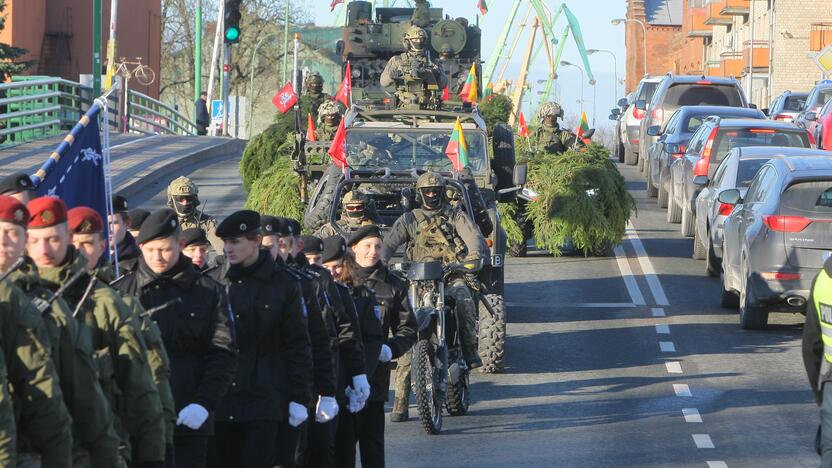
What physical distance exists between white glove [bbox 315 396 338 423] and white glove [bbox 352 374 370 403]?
25.2 inches

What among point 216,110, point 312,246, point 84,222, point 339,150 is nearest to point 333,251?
point 312,246

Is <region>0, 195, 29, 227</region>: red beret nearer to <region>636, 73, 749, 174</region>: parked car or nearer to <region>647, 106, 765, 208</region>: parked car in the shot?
<region>647, 106, 765, 208</region>: parked car

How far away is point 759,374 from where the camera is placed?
14.1 meters

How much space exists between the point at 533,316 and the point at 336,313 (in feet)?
29.7

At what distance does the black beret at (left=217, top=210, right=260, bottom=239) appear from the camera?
25.3 feet

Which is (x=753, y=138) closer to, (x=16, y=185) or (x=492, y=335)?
(x=492, y=335)

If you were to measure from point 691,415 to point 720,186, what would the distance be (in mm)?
7979

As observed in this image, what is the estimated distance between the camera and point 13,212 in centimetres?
559

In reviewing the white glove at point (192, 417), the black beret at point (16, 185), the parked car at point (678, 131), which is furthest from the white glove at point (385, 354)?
the parked car at point (678, 131)

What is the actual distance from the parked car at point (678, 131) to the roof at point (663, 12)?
295 ft

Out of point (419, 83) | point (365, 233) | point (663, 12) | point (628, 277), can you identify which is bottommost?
point (628, 277)

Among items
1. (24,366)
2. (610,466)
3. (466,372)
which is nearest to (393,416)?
(466,372)

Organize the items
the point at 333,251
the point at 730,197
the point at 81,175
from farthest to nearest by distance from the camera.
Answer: the point at 730,197 < the point at 333,251 < the point at 81,175

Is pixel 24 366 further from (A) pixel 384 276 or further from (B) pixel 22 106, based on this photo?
(B) pixel 22 106
